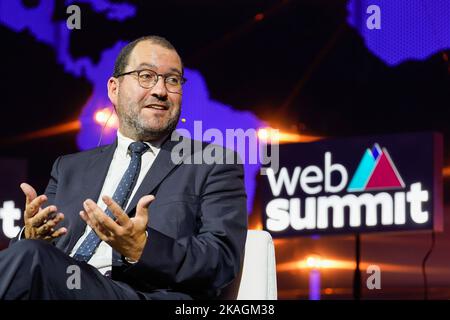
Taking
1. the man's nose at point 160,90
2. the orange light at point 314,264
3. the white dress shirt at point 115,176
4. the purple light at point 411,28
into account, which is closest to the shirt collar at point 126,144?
the white dress shirt at point 115,176

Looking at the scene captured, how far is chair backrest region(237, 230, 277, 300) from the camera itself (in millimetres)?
2295

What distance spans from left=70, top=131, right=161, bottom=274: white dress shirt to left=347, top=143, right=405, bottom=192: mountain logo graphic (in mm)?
3587

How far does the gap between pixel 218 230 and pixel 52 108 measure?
4858mm

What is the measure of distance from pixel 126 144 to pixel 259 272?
26.3 inches

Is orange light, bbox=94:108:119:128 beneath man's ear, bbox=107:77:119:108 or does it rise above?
above

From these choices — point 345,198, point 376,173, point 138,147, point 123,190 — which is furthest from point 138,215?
point 345,198

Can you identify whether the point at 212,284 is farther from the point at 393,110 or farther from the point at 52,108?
the point at 52,108

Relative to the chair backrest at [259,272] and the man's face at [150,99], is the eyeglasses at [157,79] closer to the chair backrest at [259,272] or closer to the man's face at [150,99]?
the man's face at [150,99]

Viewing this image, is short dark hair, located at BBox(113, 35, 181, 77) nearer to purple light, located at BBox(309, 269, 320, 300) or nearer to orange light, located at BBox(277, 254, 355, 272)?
orange light, located at BBox(277, 254, 355, 272)

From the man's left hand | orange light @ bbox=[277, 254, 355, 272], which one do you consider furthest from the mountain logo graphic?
the man's left hand

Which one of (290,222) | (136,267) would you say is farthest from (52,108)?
(136,267)

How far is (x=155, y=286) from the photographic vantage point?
2.25 m

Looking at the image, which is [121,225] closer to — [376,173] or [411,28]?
[411,28]
